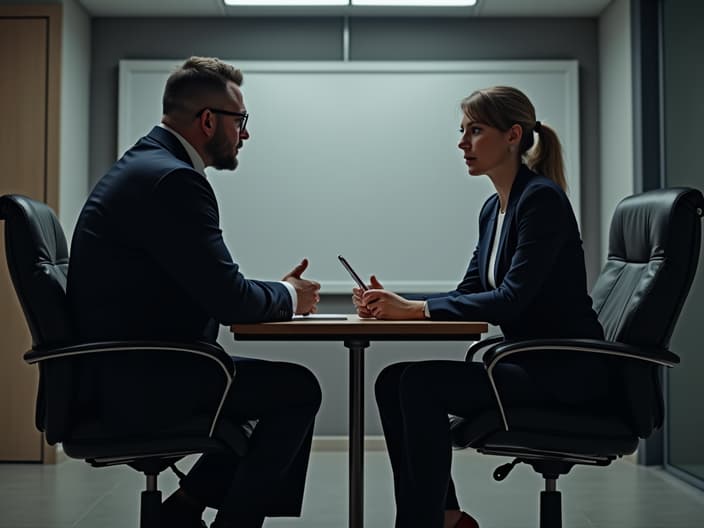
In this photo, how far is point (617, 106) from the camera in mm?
5219

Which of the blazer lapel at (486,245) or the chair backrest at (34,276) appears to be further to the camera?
the blazer lapel at (486,245)

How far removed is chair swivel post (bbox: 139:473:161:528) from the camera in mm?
2430

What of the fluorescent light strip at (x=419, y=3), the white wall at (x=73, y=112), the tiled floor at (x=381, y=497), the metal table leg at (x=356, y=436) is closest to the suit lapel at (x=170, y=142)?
the metal table leg at (x=356, y=436)

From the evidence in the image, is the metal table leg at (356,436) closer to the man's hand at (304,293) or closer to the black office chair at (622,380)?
the man's hand at (304,293)

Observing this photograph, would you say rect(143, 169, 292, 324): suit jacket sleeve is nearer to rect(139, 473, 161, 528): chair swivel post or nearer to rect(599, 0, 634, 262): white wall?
rect(139, 473, 161, 528): chair swivel post

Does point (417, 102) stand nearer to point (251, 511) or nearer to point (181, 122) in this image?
point (181, 122)

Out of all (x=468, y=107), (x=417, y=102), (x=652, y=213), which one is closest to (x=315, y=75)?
(x=417, y=102)

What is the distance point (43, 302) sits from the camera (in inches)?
91.3

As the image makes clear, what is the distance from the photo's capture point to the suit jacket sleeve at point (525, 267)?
2443 mm

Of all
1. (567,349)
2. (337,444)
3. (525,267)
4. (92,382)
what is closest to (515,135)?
(525,267)

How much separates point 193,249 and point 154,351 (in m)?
0.28

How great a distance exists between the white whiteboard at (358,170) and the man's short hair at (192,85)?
9.39ft

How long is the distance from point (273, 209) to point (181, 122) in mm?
2884

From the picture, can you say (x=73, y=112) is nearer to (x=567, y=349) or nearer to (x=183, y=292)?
(x=183, y=292)
